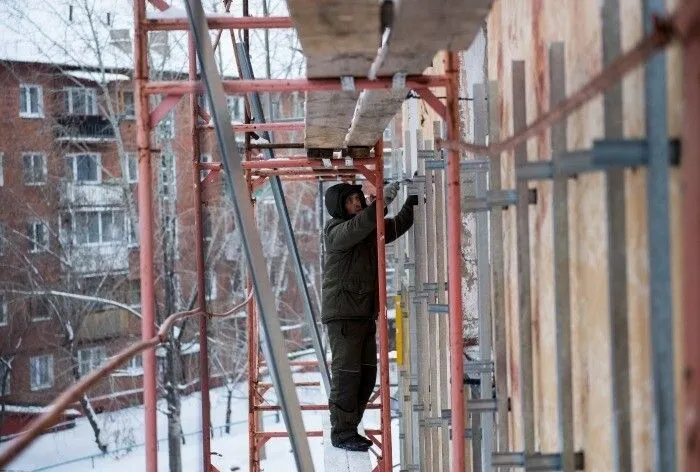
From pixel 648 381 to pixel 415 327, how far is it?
15.4ft

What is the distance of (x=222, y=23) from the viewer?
4188mm

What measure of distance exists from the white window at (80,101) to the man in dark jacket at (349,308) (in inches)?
680

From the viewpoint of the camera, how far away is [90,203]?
21.8 m

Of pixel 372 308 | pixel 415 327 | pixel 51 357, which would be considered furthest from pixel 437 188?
pixel 51 357

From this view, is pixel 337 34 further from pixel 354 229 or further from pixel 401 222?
pixel 401 222

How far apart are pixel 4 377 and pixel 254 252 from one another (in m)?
19.5

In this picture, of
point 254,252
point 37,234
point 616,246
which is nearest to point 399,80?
point 254,252

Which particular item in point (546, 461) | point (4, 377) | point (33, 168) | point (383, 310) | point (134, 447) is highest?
point (33, 168)

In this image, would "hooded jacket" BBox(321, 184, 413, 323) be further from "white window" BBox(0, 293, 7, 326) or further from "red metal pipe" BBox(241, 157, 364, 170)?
"white window" BBox(0, 293, 7, 326)

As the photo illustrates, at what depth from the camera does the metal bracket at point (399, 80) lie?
143 inches

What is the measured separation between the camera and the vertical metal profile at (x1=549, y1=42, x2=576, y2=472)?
2.76 meters

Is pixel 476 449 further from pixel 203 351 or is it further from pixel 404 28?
pixel 404 28

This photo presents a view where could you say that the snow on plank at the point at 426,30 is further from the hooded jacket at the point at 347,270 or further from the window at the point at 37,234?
the window at the point at 37,234

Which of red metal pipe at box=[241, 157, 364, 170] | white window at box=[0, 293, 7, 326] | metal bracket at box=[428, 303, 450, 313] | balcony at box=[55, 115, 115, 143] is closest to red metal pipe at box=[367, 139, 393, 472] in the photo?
red metal pipe at box=[241, 157, 364, 170]
